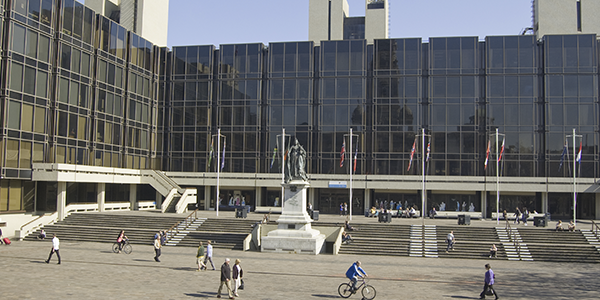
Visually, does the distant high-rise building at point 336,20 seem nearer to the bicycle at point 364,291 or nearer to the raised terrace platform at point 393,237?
the raised terrace platform at point 393,237

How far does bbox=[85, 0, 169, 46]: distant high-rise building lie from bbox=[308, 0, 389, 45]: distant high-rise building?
26.1 meters

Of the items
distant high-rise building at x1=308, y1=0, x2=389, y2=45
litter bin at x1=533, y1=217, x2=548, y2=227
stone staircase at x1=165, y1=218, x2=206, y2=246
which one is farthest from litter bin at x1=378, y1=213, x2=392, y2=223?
distant high-rise building at x1=308, y1=0, x2=389, y2=45

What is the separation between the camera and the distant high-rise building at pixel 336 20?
9550 cm

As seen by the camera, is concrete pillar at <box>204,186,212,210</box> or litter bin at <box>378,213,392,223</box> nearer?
litter bin at <box>378,213,392,223</box>

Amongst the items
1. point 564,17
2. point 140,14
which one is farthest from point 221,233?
point 564,17

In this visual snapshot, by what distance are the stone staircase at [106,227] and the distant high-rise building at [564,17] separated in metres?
53.7

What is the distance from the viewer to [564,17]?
70.6 m

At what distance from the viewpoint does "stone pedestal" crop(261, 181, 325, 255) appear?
121 ft

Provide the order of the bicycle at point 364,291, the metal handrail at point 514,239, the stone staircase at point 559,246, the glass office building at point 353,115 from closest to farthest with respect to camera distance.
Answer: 1. the bicycle at point 364,291
2. the stone staircase at point 559,246
3. the metal handrail at point 514,239
4. the glass office building at point 353,115

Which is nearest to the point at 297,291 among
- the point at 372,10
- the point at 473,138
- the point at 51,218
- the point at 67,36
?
the point at 51,218

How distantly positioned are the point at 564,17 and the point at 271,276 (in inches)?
2423

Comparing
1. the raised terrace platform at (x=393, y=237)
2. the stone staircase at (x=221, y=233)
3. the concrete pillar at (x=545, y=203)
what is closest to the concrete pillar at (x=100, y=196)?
the raised terrace platform at (x=393, y=237)

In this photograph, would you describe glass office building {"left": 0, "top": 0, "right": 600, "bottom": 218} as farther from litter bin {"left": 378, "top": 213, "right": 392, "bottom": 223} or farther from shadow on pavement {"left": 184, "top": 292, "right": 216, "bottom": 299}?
shadow on pavement {"left": 184, "top": 292, "right": 216, "bottom": 299}

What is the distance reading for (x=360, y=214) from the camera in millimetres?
62281
